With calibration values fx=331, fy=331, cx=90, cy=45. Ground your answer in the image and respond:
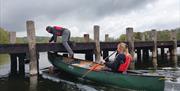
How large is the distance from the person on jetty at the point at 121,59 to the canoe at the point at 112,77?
11.0 inches

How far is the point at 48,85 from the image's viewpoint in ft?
54.2

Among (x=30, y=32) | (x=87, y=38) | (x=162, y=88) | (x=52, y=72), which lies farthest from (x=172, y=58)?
(x=162, y=88)

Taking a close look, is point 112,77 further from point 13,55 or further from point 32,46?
point 13,55

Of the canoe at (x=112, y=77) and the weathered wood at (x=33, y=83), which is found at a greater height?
the canoe at (x=112, y=77)

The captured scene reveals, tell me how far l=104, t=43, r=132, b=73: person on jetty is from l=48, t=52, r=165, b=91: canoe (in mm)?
280

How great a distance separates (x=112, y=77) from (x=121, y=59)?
40.1 inches

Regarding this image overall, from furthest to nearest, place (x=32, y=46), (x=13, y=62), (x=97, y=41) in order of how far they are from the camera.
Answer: (x=97, y=41) < (x=13, y=62) < (x=32, y=46)

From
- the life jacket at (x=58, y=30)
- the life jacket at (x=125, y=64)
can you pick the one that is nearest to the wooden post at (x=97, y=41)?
the life jacket at (x=58, y=30)

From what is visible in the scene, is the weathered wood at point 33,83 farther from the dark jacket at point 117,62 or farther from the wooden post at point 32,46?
the dark jacket at point 117,62

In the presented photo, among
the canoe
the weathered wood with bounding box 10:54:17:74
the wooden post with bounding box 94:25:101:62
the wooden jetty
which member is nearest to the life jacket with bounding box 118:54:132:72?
the canoe

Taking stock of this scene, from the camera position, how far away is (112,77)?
14.6 metres

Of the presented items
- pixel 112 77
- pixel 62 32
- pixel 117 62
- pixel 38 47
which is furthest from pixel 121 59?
pixel 62 32

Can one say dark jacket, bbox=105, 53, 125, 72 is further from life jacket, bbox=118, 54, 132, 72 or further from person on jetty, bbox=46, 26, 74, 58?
person on jetty, bbox=46, 26, 74, 58

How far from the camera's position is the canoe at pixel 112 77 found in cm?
1302
